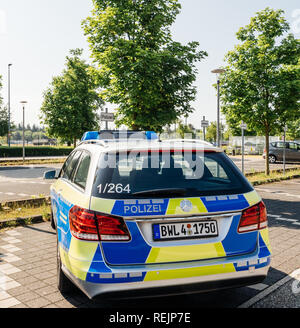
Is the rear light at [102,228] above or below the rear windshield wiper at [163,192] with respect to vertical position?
below

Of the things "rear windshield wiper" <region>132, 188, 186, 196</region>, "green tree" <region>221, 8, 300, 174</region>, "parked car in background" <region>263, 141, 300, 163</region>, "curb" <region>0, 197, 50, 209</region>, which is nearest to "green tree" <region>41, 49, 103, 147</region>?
"parked car in background" <region>263, 141, 300, 163</region>

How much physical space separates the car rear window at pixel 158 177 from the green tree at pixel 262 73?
499 inches

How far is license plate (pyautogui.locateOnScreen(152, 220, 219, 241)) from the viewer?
285 centimetres

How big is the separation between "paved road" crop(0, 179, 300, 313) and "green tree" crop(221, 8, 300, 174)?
9.61 meters

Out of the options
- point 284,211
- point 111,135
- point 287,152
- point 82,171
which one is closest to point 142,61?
point 111,135

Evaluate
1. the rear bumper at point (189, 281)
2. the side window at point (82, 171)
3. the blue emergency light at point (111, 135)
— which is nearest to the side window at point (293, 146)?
the blue emergency light at point (111, 135)

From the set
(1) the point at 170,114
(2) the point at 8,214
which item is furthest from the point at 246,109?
(2) the point at 8,214

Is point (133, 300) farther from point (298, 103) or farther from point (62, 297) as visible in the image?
point (298, 103)

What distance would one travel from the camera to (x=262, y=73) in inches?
611

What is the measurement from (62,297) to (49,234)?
2822mm

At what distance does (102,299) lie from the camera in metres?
2.72

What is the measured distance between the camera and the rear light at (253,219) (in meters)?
3.06

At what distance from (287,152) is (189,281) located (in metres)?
27.8

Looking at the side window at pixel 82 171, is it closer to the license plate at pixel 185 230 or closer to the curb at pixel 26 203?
the license plate at pixel 185 230
